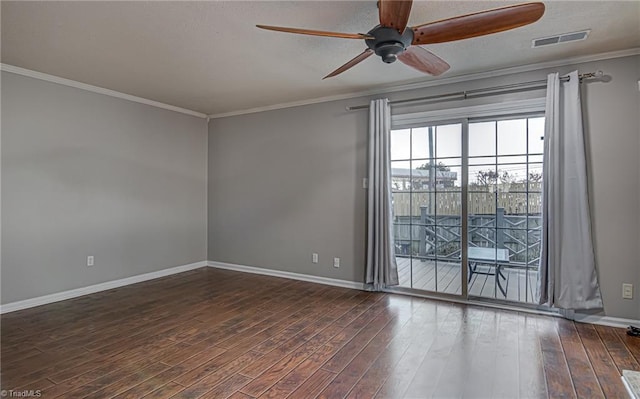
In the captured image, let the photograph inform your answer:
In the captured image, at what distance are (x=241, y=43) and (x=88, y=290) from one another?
11.7 feet

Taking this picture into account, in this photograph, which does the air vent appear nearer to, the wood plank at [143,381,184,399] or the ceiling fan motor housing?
the ceiling fan motor housing

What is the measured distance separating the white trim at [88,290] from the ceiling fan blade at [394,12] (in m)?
4.51

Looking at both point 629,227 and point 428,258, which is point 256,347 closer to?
point 428,258

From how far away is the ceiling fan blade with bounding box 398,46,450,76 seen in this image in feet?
8.41

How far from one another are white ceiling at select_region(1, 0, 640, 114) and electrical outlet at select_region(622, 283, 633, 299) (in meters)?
2.21

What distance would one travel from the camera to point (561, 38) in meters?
2.96

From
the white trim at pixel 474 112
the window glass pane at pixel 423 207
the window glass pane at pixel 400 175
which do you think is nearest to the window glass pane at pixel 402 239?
the window glass pane at pixel 423 207

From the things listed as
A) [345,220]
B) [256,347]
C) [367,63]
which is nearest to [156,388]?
[256,347]

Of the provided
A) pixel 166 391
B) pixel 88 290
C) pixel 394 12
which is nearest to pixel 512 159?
pixel 394 12

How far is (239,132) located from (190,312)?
305 cm

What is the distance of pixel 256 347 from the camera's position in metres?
2.84

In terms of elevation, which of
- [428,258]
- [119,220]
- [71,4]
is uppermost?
[71,4]

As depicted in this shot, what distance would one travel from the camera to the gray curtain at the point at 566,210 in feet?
10.8

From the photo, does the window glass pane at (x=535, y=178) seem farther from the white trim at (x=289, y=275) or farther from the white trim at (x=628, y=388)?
the white trim at (x=289, y=275)
